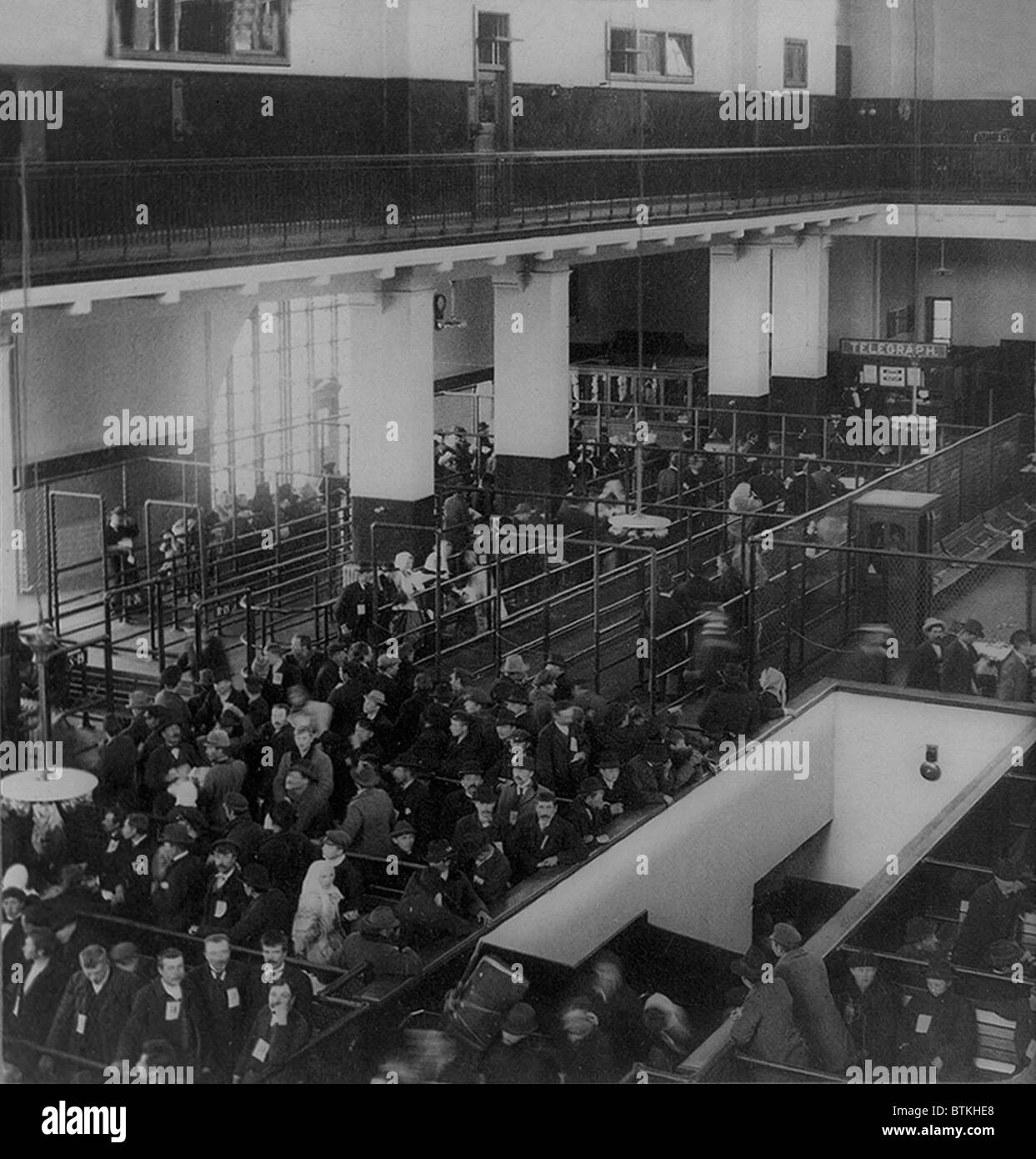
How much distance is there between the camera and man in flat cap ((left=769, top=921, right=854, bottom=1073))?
970 centimetres

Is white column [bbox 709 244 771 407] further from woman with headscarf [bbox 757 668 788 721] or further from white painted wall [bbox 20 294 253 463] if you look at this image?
woman with headscarf [bbox 757 668 788 721]

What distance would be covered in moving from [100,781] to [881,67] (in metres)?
25.1

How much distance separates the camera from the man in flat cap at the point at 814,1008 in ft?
31.8

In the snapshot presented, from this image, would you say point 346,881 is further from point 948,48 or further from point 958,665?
point 948,48

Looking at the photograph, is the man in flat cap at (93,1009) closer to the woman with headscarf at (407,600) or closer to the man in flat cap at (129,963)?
the man in flat cap at (129,963)

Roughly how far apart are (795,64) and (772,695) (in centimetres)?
1896

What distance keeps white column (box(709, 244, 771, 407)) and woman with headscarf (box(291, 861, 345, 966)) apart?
1988 cm

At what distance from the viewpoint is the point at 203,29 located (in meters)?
18.5

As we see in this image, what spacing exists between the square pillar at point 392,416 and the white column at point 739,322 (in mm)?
9475

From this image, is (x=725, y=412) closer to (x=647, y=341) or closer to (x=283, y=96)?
(x=647, y=341)

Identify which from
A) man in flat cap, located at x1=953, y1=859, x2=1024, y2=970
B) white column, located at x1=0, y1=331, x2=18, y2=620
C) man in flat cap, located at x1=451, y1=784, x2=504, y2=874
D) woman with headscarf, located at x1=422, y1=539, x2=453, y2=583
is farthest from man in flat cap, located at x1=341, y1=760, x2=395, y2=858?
woman with headscarf, located at x1=422, y1=539, x2=453, y2=583

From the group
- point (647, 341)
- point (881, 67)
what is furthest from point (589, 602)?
point (881, 67)

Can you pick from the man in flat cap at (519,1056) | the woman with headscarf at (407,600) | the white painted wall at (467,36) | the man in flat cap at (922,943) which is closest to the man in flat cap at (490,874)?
the man in flat cap at (519,1056)
